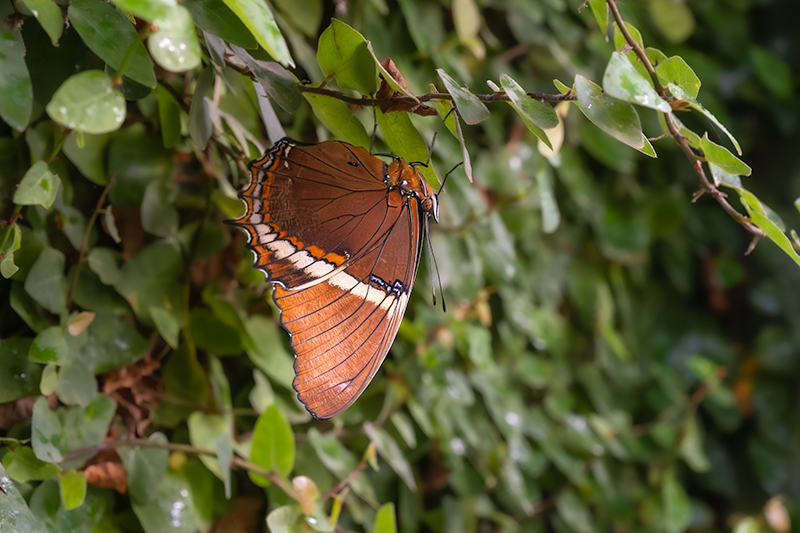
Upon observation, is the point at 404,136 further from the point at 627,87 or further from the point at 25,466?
the point at 25,466

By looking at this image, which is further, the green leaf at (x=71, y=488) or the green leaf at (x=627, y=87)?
the green leaf at (x=71, y=488)

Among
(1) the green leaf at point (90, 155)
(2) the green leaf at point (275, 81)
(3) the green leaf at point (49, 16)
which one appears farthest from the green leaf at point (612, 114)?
(1) the green leaf at point (90, 155)

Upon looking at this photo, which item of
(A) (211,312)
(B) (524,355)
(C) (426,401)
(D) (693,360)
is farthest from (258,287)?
(D) (693,360)

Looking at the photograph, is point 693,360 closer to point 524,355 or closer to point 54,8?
point 524,355

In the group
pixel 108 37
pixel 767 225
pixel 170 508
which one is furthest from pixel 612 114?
pixel 170 508

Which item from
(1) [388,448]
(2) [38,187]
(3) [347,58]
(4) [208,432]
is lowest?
(1) [388,448]

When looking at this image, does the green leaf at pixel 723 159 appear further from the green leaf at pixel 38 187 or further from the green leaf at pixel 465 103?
the green leaf at pixel 38 187

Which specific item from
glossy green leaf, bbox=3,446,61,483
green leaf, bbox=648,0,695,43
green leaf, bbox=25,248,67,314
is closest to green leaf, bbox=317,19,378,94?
green leaf, bbox=25,248,67,314
